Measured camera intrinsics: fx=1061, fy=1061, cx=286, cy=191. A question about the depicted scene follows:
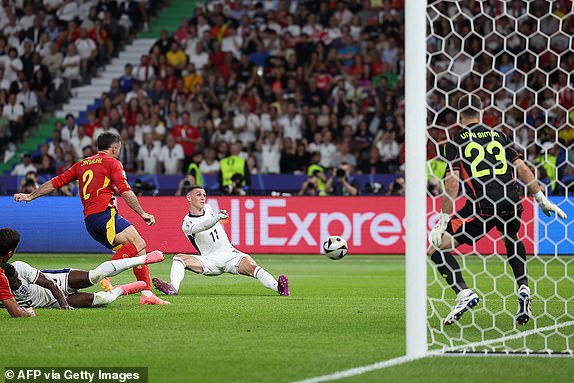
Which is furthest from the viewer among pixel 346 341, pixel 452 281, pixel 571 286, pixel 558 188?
pixel 558 188

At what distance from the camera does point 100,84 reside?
84.4 feet

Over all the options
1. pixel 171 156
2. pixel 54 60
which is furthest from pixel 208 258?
pixel 54 60

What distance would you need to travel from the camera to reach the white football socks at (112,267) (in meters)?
9.77

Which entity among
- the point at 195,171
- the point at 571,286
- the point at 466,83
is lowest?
the point at 571,286

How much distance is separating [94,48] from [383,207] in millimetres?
10474

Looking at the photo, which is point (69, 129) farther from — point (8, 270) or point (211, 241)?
point (8, 270)

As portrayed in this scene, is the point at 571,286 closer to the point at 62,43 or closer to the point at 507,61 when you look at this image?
the point at 507,61

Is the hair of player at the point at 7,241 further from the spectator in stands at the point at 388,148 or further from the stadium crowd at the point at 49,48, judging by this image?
the stadium crowd at the point at 49,48

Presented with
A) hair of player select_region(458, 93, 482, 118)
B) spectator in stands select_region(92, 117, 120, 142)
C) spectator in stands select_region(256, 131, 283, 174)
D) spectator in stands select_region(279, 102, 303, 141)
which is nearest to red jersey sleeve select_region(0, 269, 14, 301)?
hair of player select_region(458, 93, 482, 118)

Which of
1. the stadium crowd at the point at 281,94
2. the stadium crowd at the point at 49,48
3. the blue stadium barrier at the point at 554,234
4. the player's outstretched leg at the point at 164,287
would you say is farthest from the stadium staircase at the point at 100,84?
the player's outstretched leg at the point at 164,287

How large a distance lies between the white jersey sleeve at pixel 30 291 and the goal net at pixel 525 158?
11.6ft

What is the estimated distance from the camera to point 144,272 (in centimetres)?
1085

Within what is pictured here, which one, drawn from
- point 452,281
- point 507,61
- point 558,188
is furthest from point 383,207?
point 452,281

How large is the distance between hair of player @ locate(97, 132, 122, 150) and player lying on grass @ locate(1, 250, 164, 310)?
4.25 ft
